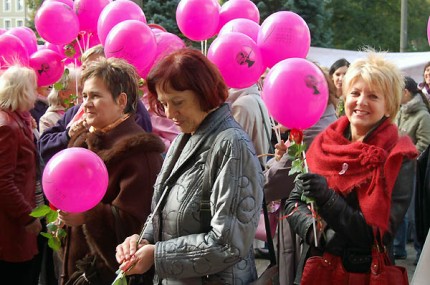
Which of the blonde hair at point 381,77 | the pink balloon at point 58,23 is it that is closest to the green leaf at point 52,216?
the blonde hair at point 381,77

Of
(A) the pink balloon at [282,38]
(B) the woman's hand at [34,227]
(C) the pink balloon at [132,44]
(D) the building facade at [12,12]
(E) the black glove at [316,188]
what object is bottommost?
(D) the building facade at [12,12]

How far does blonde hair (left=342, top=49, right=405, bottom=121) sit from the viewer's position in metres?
3.48

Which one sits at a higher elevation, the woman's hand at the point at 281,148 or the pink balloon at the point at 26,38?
the woman's hand at the point at 281,148

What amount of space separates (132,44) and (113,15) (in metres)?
0.76

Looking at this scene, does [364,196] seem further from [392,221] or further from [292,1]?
[292,1]

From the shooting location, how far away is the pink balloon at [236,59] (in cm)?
433

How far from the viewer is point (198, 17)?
17.7 ft

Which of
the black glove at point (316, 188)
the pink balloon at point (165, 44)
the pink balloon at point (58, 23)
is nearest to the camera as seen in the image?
the black glove at point (316, 188)

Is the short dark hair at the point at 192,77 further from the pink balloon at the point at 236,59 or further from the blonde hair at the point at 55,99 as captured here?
the blonde hair at the point at 55,99

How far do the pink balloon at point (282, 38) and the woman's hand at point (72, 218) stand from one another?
1.63m

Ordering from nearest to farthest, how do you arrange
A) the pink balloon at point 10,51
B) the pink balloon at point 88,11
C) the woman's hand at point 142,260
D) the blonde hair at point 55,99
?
1. the woman's hand at point 142,260
2. the pink balloon at point 10,51
3. the pink balloon at point 88,11
4. the blonde hair at point 55,99

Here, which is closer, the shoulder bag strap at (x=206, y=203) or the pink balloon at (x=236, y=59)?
the shoulder bag strap at (x=206, y=203)

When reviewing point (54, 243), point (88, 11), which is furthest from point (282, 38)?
point (88, 11)

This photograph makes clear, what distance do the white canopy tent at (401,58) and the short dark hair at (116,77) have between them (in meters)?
8.35
